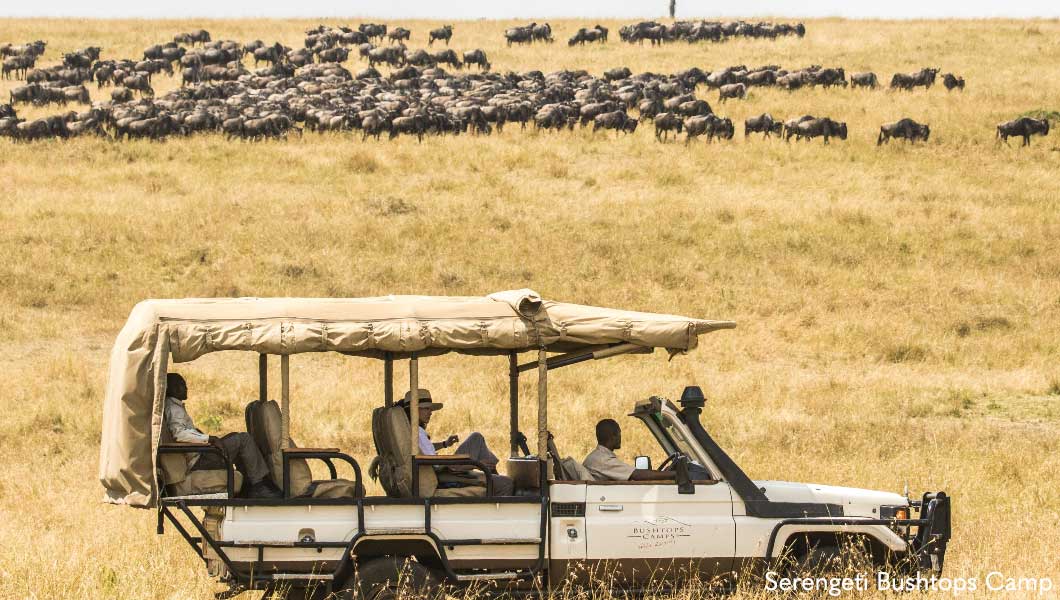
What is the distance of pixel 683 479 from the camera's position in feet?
26.4

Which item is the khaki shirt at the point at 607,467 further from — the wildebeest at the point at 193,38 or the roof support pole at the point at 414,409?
the wildebeest at the point at 193,38

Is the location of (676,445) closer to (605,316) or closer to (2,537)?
(605,316)

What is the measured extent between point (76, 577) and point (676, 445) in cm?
415

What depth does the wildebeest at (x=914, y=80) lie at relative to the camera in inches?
1763

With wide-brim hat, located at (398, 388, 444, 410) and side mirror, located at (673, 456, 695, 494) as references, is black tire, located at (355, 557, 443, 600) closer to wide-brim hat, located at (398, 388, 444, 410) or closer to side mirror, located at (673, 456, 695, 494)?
wide-brim hat, located at (398, 388, 444, 410)

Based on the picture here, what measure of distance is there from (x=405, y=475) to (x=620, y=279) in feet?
52.3

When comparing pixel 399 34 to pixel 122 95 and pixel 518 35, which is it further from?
pixel 122 95

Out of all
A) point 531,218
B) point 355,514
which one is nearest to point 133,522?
point 355,514

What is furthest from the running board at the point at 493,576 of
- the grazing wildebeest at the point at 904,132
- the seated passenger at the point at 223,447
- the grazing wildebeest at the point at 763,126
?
the grazing wildebeest at the point at 763,126

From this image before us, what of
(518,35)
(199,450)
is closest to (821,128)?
(518,35)

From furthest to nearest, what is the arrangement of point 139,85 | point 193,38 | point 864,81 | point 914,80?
1. point 193,38
2. point 139,85
3. point 864,81
4. point 914,80

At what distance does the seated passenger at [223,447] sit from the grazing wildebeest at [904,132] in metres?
29.9

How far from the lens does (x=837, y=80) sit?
46.1 m

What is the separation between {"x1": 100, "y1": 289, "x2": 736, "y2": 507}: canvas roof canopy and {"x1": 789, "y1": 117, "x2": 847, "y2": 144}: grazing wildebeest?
2979 cm
